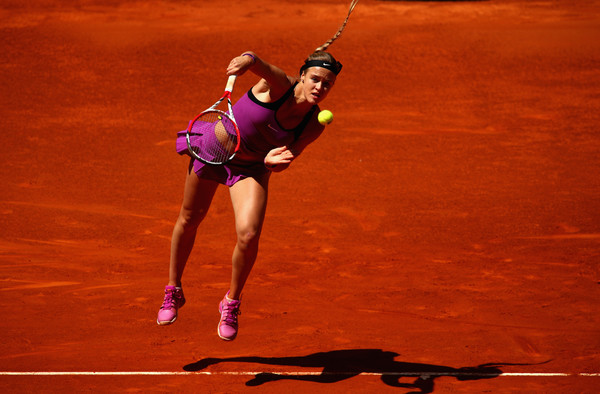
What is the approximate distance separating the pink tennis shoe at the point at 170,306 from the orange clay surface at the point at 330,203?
39 cm

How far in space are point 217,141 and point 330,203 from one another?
15.3 ft

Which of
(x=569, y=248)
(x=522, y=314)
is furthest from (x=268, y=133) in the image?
(x=569, y=248)

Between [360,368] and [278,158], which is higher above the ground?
[278,158]

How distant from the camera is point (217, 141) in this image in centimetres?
595

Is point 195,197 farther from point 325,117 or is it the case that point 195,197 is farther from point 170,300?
point 325,117

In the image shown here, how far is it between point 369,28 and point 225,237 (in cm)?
919

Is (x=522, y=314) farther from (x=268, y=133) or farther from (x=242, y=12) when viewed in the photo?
(x=242, y=12)

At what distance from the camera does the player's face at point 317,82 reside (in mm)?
5492

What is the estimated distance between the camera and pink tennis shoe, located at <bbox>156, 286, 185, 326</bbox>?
6199 millimetres

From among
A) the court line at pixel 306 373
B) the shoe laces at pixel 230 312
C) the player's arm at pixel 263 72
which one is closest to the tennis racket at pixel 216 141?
the player's arm at pixel 263 72

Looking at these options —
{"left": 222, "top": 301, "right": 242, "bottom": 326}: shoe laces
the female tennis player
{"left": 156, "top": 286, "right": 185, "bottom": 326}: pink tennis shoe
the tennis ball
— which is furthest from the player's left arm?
{"left": 156, "top": 286, "right": 185, "bottom": 326}: pink tennis shoe

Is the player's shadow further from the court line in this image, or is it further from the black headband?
the black headband

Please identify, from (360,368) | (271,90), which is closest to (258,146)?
(271,90)

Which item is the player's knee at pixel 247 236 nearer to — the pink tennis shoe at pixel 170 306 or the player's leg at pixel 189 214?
the player's leg at pixel 189 214
